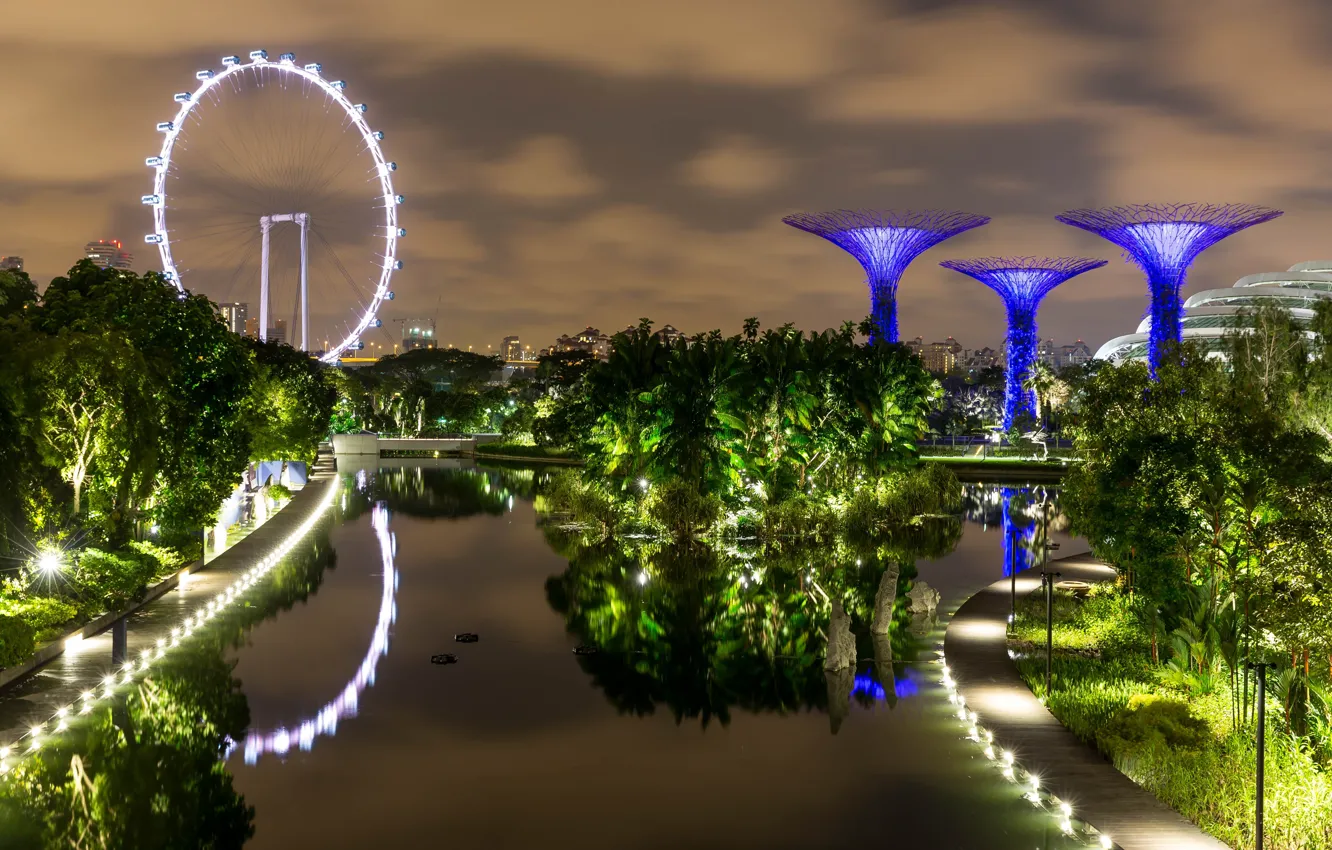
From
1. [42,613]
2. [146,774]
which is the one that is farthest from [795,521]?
[146,774]

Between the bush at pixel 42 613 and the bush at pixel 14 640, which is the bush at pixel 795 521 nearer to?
the bush at pixel 42 613

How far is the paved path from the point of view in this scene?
10852 mm

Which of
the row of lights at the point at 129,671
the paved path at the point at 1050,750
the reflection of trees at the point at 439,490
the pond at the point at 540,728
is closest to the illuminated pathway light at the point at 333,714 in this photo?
the pond at the point at 540,728

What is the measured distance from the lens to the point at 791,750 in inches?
562

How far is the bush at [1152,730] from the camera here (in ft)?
42.9

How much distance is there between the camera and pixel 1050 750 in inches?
525

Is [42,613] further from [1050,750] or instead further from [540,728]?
[1050,750]

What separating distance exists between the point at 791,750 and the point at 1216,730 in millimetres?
4818

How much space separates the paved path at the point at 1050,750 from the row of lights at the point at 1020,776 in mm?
80

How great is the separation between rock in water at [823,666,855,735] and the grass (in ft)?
7.93

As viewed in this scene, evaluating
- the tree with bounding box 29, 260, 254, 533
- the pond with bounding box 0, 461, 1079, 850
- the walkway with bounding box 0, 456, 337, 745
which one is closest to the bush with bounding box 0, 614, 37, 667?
the walkway with bounding box 0, 456, 337, 745

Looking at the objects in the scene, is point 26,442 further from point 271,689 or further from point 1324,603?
point 1324,603

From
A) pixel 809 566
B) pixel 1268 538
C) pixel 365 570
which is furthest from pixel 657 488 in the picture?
pixel 1268 538

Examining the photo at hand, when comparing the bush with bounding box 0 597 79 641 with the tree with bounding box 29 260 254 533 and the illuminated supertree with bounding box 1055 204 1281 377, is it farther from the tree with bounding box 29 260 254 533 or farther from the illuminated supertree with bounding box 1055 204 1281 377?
the illuminated supertree with bounding box 1055 204 1281 377
